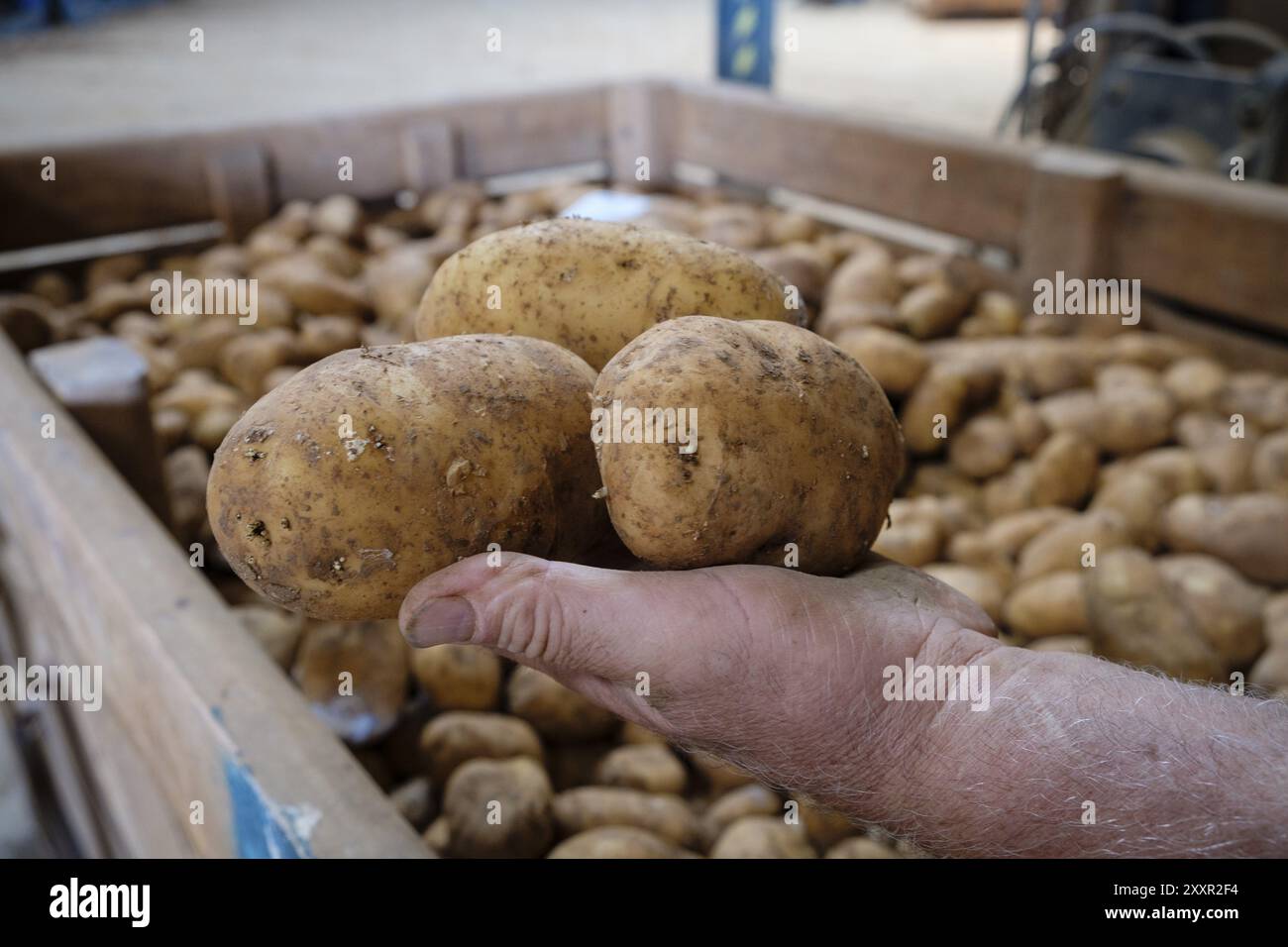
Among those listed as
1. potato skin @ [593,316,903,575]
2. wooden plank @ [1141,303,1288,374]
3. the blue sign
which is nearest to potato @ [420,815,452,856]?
potato skin @ [593,316,903,575]

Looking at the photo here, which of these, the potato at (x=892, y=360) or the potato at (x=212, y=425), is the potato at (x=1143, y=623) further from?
the potato at (x=212, y=425)

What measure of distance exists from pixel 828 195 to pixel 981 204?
22.5 inches

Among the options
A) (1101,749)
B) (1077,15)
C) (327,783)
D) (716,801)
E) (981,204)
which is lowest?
(716,801)

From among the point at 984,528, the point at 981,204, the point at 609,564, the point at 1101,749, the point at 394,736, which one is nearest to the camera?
the point at 1101,749

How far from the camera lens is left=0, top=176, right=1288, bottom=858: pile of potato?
1771mm

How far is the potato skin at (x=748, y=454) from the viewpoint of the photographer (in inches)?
39.4

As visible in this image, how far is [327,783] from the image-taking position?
1.17m

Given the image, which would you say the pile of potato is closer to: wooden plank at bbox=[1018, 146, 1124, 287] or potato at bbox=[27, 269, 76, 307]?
potato at bbox=[27, 269, 76, 307]

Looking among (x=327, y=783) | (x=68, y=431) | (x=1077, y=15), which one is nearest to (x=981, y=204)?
(x=1077, y=15)

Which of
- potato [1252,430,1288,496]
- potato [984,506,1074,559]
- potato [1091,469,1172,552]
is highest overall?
potato [1252,430,1288,496]

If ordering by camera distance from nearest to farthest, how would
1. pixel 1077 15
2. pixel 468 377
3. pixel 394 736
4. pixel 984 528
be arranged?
pixel 468 377 → pixel 394 736 → pixel 984 528 → pixel 1077 15

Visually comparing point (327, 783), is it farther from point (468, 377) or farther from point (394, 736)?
point (394, 736)

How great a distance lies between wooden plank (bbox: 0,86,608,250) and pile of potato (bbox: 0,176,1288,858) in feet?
0.52

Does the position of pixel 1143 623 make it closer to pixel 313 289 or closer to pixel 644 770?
pixel 644 770
